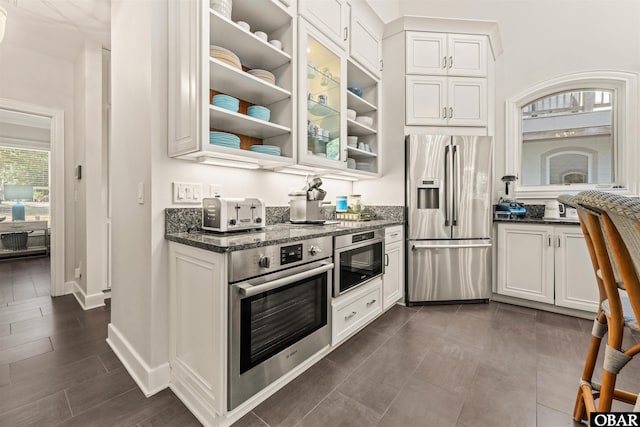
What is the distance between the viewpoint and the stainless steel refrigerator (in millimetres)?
2984

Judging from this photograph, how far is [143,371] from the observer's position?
169cm

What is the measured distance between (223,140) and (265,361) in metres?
1.28

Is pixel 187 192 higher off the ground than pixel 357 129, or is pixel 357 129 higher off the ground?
pixel 357 129

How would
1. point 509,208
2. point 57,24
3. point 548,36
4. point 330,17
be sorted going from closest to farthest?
point 330,17
point 57,24
point 509,208
point 548,36

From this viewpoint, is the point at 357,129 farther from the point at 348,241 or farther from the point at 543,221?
the point at 543,221

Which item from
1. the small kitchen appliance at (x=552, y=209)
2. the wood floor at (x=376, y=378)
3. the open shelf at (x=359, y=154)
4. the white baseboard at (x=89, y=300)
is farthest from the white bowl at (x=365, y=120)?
the white baseboard at (x=89, y=300)

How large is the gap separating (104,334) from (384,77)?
3588 millimetres

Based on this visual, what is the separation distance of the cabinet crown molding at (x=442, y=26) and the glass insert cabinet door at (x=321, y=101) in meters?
0.96

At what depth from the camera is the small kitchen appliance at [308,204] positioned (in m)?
2.32

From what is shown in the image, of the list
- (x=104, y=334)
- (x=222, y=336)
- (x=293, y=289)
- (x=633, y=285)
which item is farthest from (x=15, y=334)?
(x=633, y=285)

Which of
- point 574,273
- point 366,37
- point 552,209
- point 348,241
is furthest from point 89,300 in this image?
point 552,209

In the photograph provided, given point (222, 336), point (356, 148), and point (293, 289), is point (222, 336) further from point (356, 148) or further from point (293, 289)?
point (356, 148)

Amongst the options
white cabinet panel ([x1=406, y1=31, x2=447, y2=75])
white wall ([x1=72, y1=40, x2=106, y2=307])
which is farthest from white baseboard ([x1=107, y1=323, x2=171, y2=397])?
white cabinet panel ([x1=406, y1=31, x2=447, y2=75])

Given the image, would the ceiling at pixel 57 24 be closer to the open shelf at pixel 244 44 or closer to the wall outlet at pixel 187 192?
the open shelf at pixel 244 44
